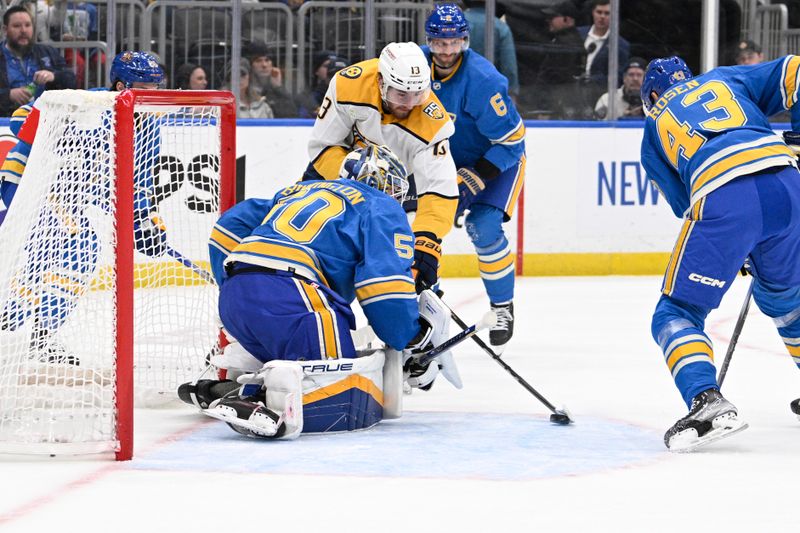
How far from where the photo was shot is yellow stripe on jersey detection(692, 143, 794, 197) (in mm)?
3357

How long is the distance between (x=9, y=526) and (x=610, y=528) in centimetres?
108

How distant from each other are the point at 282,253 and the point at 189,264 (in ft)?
3.03

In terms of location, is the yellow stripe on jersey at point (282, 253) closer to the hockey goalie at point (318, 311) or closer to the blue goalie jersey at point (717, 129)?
the hockey goalie at point (318, 311)

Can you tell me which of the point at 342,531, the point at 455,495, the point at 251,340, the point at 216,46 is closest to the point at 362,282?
the point at 251,340

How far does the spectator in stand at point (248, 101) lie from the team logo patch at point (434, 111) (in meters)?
3.24

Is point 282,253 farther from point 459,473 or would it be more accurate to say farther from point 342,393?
point 459,473

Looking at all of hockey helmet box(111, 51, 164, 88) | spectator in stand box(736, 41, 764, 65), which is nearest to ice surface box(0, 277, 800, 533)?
hockey helmet box(111, 51, 164, 88)

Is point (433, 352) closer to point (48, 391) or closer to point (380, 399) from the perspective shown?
point (380, 399)

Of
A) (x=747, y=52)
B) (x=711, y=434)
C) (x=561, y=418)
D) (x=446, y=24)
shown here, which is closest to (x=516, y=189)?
(x=446, y=24)

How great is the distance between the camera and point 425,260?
13.3 feet

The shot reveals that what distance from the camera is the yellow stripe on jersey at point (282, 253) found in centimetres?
341

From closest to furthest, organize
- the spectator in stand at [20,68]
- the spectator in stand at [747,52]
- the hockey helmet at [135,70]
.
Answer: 1. the hockey helmet at [135,70]
2. the spectator in stand at [20,68]
3. the spectator in stand at [747,52]

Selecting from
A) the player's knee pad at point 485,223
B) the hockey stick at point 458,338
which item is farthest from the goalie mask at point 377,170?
the player's knee pad at point 485,223

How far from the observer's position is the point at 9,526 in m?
2.50
